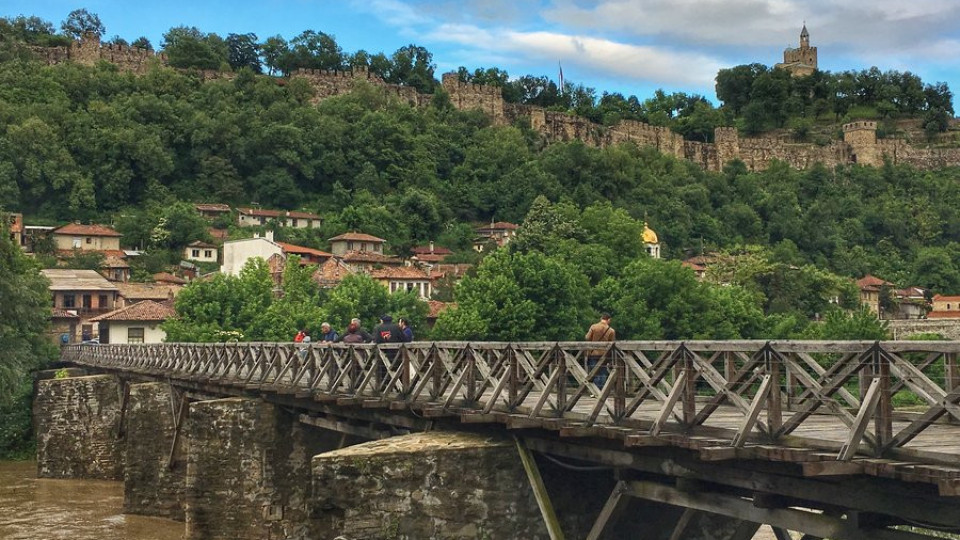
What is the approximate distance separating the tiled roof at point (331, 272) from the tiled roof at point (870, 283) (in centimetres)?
4918

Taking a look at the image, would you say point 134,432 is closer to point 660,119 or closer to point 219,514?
point 219,514

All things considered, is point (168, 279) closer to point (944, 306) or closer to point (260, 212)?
point (260, 212)

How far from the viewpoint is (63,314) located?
63.2 metres

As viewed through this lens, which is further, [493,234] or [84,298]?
[493,234]

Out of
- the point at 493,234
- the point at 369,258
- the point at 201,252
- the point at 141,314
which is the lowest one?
the point at 141,314

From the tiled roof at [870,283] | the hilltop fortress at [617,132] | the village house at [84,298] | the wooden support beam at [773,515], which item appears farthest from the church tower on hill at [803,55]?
the wooden support beam at [773,515]

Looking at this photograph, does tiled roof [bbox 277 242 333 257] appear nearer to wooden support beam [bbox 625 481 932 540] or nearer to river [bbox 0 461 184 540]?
river [bbox 0 461 184 540]

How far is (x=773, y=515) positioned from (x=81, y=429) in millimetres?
30549

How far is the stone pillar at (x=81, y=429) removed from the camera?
114 ft

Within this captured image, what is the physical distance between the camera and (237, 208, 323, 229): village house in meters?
97.3

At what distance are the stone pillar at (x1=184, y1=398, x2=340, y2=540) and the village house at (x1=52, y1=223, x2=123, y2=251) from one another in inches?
2712

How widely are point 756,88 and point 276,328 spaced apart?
133687mm

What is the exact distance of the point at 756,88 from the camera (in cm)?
16838

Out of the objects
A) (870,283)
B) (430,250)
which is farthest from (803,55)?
(430,250)
